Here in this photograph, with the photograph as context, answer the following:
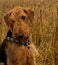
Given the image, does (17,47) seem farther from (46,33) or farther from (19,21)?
(46,33)

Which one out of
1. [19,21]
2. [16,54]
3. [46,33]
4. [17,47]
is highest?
[19,21]

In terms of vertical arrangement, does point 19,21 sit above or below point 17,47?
above

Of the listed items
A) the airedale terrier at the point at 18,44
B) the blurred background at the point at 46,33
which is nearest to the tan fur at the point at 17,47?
the airedale terrier at the point at 18,44

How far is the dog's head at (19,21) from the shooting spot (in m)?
6.11

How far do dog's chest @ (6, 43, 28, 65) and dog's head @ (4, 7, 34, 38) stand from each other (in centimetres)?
28

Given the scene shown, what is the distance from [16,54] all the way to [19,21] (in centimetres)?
60

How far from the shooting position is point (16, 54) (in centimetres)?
638

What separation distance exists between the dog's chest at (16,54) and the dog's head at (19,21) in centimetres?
28

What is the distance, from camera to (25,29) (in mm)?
6180

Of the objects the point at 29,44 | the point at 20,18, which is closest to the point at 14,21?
the point at 20,18

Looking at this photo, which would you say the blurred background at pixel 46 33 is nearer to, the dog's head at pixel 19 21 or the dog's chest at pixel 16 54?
the dog's head at pixel 19 21

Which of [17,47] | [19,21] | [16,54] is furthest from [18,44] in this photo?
[19,21]

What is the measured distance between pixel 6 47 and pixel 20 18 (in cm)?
62

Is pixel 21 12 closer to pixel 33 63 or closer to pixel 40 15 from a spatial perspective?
pixel 33 63
